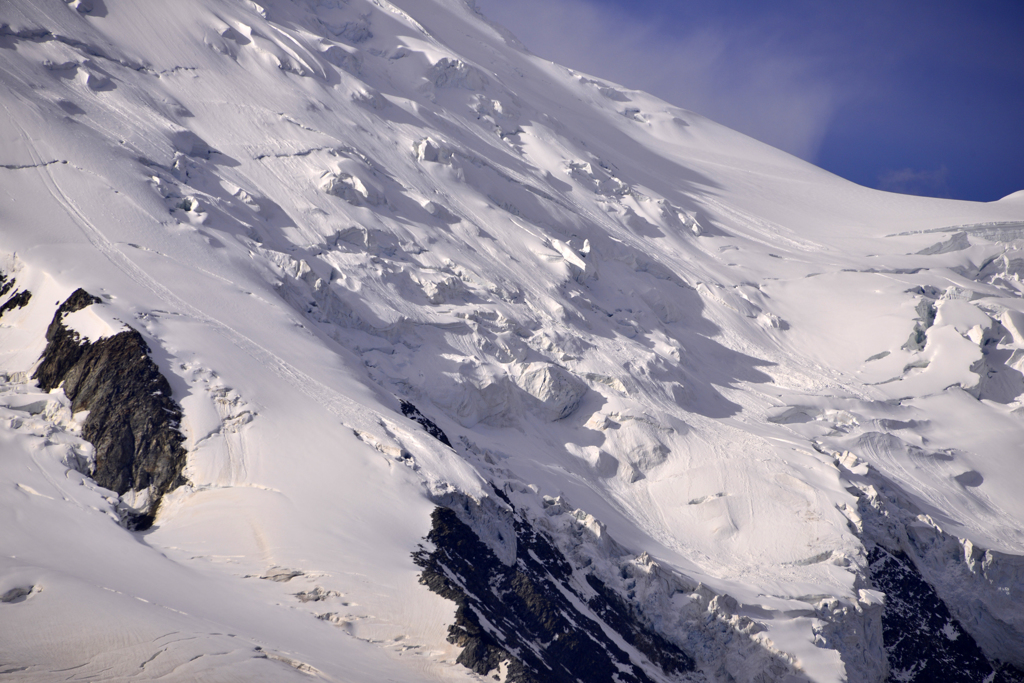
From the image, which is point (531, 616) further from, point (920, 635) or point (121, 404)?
point (920, 635)

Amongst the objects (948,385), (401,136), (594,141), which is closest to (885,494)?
(948,385)

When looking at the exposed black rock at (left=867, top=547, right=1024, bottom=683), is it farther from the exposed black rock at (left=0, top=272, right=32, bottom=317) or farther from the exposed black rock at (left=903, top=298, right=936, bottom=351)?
the exposed black rock at (left=0, top=272, right=32, bottom=317)

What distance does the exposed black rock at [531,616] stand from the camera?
24.0 m

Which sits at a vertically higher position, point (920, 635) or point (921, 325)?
point (921, 325)

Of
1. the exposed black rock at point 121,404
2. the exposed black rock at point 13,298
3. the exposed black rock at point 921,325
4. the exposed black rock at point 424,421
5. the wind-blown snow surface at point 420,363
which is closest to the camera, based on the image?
the wind-blown snow surface at point 420,363

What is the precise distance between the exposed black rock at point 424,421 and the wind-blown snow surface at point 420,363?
4.56ft

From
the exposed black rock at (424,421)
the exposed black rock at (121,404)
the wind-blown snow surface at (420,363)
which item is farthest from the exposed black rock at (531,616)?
the exposed black rock at (121,404)

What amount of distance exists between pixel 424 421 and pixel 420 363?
5.85m

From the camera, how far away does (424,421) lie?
35312 mm

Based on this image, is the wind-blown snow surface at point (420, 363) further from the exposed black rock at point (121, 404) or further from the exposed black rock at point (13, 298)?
the exposed black rock at point (121, 404)

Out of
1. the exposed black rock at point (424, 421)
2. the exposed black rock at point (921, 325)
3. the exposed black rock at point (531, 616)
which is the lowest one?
the exposed black rock at point (531, 616)

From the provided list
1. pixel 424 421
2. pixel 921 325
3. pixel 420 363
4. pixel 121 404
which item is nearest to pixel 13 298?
pixel 121 404

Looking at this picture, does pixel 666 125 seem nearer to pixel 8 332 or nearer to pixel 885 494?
pixel 885 494

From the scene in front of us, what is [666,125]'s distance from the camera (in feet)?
307
